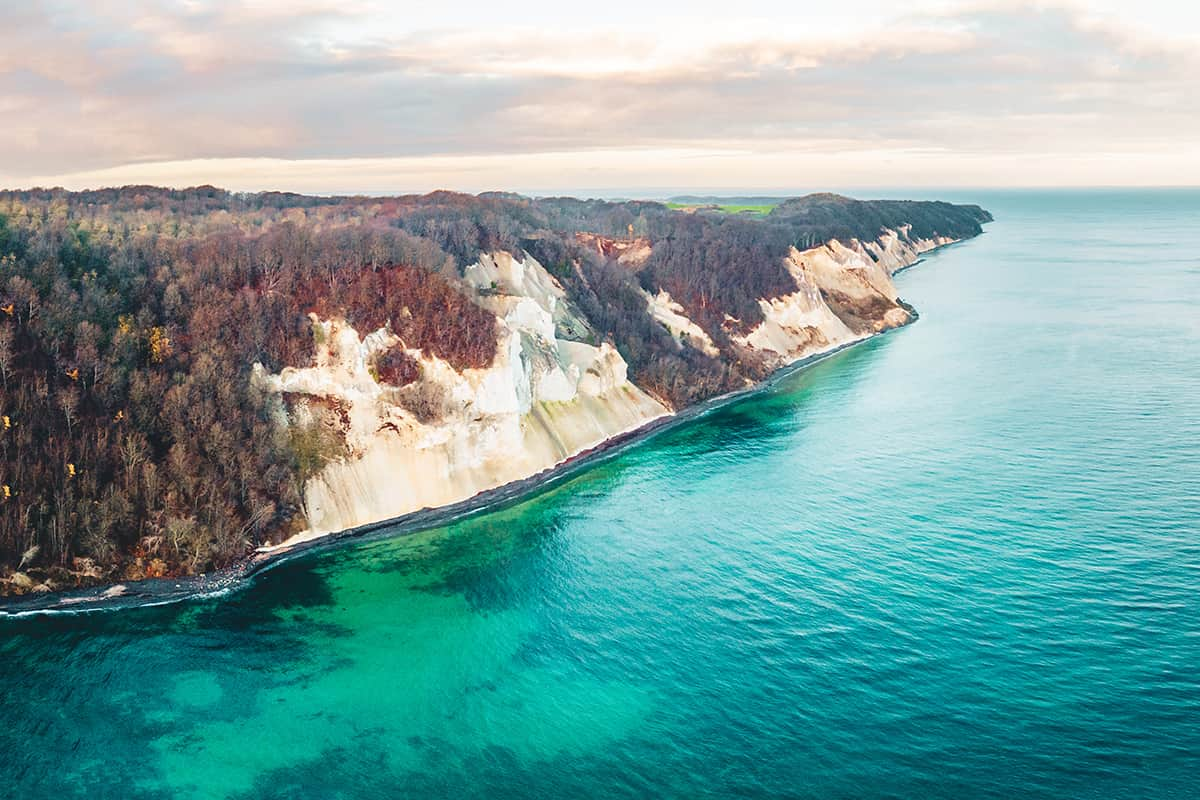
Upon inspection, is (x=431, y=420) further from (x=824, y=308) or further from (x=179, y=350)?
(x=824, y=308)

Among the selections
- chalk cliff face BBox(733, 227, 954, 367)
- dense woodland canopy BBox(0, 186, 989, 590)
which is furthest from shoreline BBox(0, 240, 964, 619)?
chalk cliff face BBox(733, 227, 954, 367)

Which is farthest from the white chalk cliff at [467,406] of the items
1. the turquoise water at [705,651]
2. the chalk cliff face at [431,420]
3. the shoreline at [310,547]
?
the turquoise water at [705,651]

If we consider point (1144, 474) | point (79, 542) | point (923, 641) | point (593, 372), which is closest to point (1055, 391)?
point (1144, 474)

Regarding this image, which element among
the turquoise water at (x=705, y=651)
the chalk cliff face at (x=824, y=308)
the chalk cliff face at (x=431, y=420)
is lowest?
the turquoise water at (x=705, y=651)

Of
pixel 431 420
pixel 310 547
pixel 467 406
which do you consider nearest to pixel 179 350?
pixel 310 547

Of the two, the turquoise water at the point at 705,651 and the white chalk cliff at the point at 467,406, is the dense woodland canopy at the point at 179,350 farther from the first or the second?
the turquoise water at the point at 705,651

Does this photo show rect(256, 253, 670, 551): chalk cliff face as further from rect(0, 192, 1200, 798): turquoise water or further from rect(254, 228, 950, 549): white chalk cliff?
rect(0, 192, 1200, 798): turquoise water
